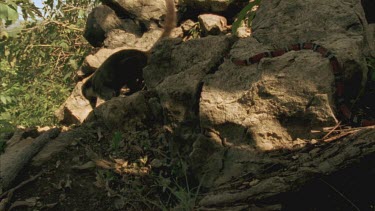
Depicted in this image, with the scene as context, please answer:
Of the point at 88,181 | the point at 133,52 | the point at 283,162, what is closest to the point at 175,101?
the point at 88,181

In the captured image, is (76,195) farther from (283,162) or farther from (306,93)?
(306,93)

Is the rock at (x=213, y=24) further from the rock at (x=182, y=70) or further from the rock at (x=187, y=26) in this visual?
the rock at (x=182, y=70)

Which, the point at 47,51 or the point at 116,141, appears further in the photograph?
the point at 47,51

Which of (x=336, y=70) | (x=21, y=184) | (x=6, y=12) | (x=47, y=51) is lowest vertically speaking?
(x=47, y=51)

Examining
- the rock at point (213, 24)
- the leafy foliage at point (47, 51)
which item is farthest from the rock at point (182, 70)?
the leafy foliage at point (47, 51)

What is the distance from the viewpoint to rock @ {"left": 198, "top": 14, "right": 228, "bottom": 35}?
18.5ft

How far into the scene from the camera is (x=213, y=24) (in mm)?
5668

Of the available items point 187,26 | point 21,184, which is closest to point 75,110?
point 21,184

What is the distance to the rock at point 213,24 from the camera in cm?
564

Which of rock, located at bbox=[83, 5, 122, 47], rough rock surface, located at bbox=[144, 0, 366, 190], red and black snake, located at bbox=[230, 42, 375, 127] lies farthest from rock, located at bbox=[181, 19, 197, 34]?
red and black snake, located at bbox=[230, 42, 375, 127]

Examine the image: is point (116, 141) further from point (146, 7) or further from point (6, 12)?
point (146, 7)

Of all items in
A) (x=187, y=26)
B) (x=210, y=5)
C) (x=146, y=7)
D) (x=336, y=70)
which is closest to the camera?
(x=336, y=70)

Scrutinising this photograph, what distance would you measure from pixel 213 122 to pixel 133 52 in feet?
9.65

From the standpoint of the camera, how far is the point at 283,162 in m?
2.61
